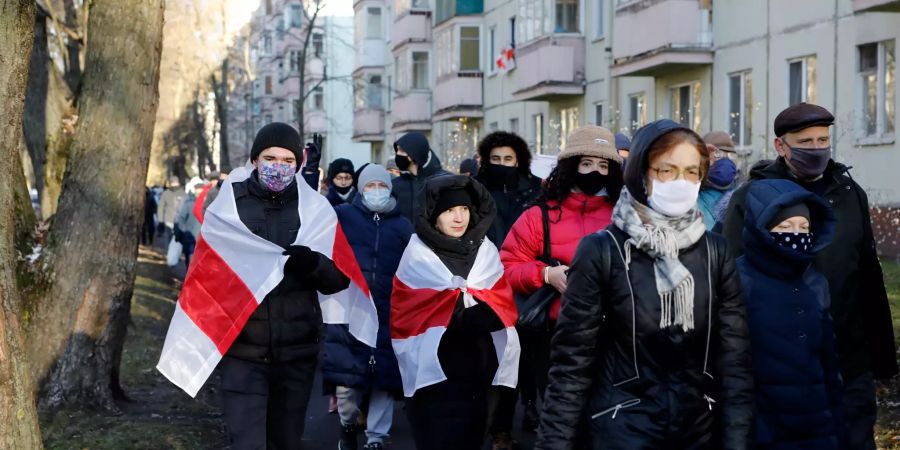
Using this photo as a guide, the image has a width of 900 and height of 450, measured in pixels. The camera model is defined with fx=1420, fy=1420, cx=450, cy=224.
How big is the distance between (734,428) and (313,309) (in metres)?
2.95

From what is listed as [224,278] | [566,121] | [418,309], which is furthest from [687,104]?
[224,278]

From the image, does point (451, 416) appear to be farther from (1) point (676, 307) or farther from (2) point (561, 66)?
(2) point (561, 66)

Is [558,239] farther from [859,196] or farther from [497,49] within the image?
[497,49]

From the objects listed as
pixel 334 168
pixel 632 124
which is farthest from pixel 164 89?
pixel 334 168

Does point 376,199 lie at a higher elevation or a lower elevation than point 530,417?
higher

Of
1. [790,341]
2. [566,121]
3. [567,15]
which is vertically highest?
[567,15]

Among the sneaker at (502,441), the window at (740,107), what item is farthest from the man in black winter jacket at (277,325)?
the window at (740,107)

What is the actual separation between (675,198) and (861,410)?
177cm

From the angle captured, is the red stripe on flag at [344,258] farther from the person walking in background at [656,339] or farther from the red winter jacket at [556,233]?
the person walking in background at [656,339]

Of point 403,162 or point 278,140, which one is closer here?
point 278,140

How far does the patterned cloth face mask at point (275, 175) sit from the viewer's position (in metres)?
6.89

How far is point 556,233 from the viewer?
23.8ft

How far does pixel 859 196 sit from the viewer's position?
6.09 m

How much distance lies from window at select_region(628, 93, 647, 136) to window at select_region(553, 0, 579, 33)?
157 inches
